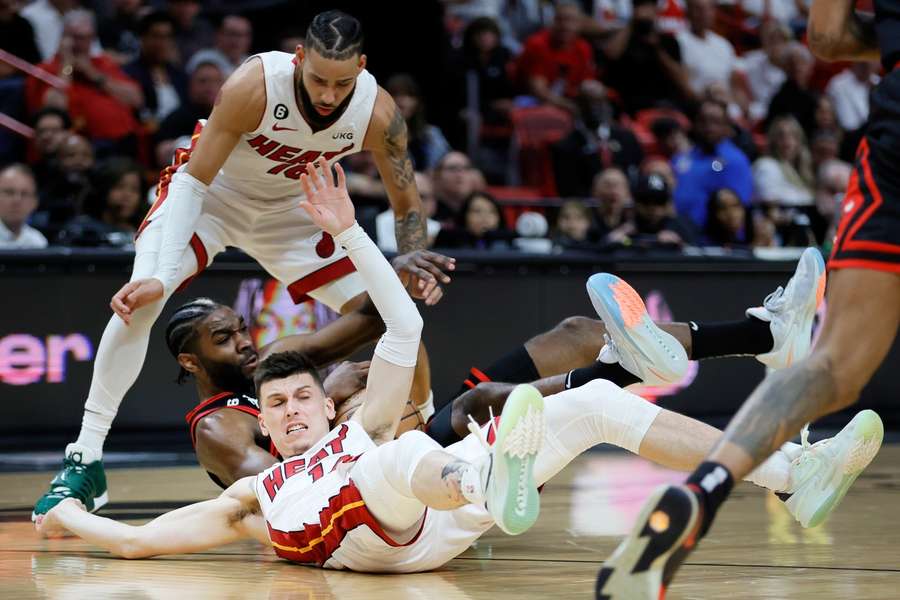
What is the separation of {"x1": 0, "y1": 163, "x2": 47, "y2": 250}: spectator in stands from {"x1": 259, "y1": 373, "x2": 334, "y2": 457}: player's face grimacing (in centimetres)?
373

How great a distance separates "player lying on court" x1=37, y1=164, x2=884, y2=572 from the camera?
3.36m

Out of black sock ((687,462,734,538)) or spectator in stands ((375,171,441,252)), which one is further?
spectator in stands ((375,171,441,252))

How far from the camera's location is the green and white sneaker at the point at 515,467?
3.04m

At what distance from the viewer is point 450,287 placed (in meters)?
7.75

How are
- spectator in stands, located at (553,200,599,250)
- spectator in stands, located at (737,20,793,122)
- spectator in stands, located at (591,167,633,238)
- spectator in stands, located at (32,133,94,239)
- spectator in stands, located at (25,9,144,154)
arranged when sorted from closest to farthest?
spectator in stands, located at (32,133,94,239) < spectator in stands, located at (553,200,599,250) < spectator in stands, located at (25,9,144,154) < spectator in stands, located at (591,167,633,238) < spectator in stands, located at (737,20,793,122)

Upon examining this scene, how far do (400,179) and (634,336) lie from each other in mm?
1519

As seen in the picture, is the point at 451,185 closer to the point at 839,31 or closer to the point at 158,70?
the point at 158,70

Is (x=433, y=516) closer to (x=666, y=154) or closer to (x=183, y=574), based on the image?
(x=183, y=574)

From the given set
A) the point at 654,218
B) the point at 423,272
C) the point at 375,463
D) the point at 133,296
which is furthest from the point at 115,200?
the point at 375,463

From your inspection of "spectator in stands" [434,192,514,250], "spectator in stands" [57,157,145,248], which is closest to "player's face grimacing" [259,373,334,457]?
"spectator in stands" [57,157,145,248]

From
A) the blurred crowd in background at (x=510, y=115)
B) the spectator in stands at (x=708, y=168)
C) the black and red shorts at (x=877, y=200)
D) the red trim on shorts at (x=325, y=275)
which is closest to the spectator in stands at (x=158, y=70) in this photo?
the blurred crowd in background at (x=510, y=115)

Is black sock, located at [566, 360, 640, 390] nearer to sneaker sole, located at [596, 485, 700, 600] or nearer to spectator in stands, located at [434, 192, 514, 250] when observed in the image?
sneaker sole, located at [596, 485, 700, 600]

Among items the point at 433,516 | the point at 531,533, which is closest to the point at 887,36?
the point at 433,516

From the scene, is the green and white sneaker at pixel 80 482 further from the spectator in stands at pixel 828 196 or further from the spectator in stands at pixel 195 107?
the spectator in stands at pixel 828 196
